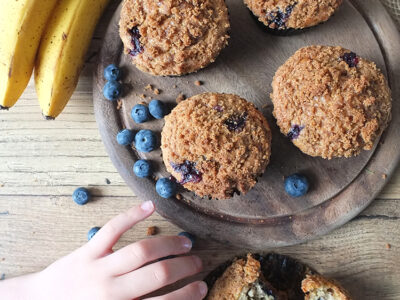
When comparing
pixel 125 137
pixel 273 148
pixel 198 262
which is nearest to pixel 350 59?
pixel 273 148

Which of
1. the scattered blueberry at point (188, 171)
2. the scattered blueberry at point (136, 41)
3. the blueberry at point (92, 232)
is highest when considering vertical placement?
the scattered blueberry at point (136, 41)

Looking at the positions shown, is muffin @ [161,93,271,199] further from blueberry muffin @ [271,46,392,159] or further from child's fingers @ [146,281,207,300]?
child's fingers @ [146,281,207,300]

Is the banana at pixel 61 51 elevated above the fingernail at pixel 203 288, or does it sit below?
above

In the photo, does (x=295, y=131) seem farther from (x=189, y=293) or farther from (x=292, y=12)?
(x=189, y=293)

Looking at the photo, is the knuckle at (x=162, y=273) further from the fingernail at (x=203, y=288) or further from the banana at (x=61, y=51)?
the banana at (x=61, y=51)

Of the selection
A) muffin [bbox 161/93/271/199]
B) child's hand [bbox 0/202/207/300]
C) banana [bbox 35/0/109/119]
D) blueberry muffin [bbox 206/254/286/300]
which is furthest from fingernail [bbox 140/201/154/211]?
banana [bbox 35/0/109/119]

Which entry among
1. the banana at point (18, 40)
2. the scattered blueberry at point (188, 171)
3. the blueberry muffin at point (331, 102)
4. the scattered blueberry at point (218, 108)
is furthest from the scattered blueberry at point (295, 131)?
the banana at point (18, 40)
